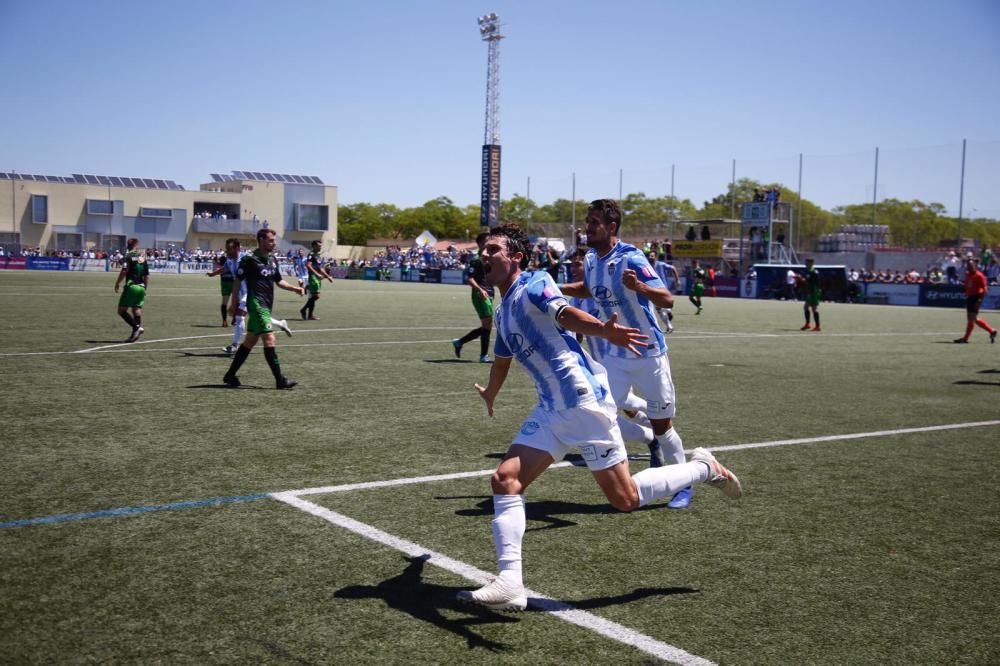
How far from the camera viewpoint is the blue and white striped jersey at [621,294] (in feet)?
23.6

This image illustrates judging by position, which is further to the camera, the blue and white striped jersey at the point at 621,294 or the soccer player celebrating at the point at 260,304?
the soccer player celebrating at the point at 260,304

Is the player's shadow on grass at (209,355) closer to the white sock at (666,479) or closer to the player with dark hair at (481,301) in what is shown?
the player with dark hair at (481,301)

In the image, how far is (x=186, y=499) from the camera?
22.0 ft

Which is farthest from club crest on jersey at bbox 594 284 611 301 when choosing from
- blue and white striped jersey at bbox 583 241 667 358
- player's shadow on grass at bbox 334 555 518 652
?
player's shadow on grass at bbox 334 555 518 652

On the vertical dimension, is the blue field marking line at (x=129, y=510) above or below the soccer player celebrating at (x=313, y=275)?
below

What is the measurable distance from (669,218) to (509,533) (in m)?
84.6

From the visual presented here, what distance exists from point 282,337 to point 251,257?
28.5 feet

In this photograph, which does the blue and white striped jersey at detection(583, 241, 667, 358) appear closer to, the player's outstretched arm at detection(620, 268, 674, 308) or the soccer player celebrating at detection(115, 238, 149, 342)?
the player's outstretched arm at detection(620, 268, 674, 308)

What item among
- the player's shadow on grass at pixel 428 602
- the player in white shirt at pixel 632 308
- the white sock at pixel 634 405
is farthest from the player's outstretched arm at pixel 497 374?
the white sock at pixel 634 405

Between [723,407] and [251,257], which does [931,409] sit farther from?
[251,257]

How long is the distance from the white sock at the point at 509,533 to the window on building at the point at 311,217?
126379mm

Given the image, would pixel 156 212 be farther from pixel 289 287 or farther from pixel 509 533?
pixel 509 533

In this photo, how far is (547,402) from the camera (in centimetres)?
502

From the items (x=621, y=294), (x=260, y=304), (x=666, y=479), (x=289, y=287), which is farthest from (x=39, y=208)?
(x=666, y=479)
